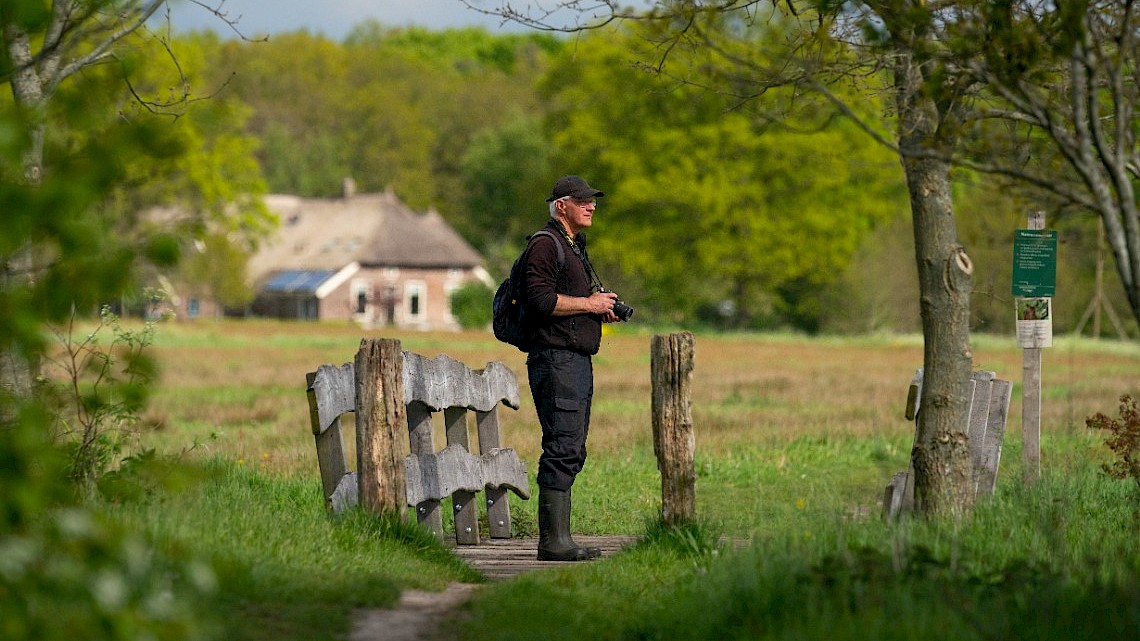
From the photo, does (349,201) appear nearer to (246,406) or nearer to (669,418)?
(246,406)

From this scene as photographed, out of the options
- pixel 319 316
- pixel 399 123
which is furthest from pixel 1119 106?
pixel 399 123

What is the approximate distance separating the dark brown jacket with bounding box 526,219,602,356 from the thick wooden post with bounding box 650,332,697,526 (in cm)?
44

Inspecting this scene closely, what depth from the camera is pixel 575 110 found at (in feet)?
196

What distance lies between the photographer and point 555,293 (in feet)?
29.8

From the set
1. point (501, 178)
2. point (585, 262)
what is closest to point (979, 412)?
point (585, 262)

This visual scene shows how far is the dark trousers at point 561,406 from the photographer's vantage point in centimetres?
923

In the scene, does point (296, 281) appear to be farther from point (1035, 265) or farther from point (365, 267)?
point (1035, 265)

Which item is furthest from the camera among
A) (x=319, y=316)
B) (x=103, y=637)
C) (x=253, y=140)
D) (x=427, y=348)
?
(x=319, y=316)

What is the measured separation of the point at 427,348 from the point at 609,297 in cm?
3231

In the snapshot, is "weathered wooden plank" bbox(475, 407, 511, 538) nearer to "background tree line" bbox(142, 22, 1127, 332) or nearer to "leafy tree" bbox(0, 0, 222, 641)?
"leafy tree" bbox(0, 0, 222, 641)

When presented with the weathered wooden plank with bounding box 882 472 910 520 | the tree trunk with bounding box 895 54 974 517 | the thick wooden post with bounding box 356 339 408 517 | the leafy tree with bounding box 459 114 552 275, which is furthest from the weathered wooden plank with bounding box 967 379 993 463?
the leafy tree with bounding box 459 114 552 275

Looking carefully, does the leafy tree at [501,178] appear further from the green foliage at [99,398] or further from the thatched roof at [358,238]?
the green foliage at [99,398]

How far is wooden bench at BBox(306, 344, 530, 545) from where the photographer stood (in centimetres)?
916

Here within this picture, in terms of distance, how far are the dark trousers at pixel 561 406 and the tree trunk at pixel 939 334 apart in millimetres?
2072
